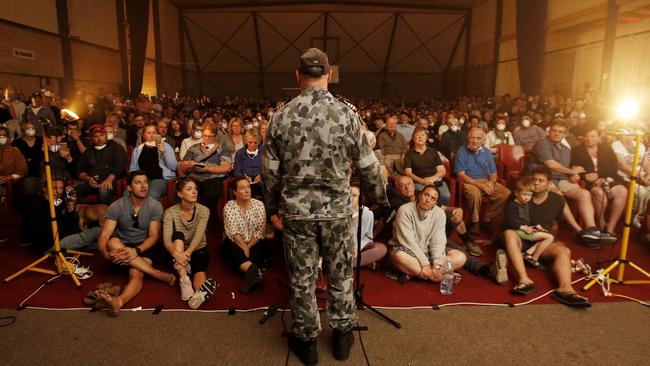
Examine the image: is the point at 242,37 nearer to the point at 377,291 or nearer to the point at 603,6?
the point at 603,6

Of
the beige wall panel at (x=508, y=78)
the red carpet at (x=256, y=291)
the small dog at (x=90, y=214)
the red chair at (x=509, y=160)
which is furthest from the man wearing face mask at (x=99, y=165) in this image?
the beige wall panel at (x=508, y=78)

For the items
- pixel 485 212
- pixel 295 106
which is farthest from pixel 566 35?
pixel 295 106

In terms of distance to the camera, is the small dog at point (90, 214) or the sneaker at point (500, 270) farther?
the small dog at point (90, 214)

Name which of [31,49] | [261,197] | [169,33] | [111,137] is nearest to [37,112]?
[111,137]

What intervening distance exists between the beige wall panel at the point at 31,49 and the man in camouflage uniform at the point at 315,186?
892 centimetres

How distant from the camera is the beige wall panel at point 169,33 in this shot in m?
15.8

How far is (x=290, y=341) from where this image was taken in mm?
2574

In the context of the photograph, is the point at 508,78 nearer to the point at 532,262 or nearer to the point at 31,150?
the point at 532,262

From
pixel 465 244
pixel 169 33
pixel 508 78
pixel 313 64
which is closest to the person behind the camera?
pixel 313 64

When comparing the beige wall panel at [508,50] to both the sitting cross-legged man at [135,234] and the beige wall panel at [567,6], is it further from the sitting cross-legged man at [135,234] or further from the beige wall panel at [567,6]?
the sitting cross-legged man at [135,234]

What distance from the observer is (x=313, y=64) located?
2.13 m

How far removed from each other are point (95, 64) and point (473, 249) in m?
11.4

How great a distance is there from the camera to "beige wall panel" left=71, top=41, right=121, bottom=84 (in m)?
10.8

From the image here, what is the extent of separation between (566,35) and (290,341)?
1395cm
